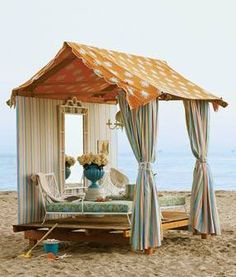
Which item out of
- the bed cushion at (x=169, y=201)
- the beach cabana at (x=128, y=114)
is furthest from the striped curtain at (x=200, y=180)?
the bed cushion at (x=169, y=201)

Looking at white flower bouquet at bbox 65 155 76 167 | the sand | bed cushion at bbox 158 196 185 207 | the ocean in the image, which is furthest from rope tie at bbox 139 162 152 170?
the ocean

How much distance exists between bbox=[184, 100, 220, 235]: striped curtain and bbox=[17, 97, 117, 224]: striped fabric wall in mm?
1994

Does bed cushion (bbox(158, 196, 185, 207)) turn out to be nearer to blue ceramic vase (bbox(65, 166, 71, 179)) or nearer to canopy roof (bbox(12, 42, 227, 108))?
canopy roof (bbox(12, 42, 227, 108))

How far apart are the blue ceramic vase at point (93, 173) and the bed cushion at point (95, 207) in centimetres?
101

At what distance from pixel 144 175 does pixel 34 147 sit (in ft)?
6.59

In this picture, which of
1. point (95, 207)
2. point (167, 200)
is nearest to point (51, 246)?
point (95, 207)

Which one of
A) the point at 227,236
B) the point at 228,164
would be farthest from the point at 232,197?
the point at 228,164

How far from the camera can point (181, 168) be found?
47.1 meters

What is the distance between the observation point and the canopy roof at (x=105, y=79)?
9.81 m

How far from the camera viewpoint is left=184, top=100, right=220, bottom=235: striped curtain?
11000 mm

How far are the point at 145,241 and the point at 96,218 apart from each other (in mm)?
1379

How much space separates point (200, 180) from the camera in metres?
11.0

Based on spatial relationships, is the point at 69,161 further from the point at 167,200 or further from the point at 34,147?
the point at 167,200

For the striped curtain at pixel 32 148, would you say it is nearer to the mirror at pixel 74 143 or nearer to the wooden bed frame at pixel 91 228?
the wooden bed frame at pixel 91 228
